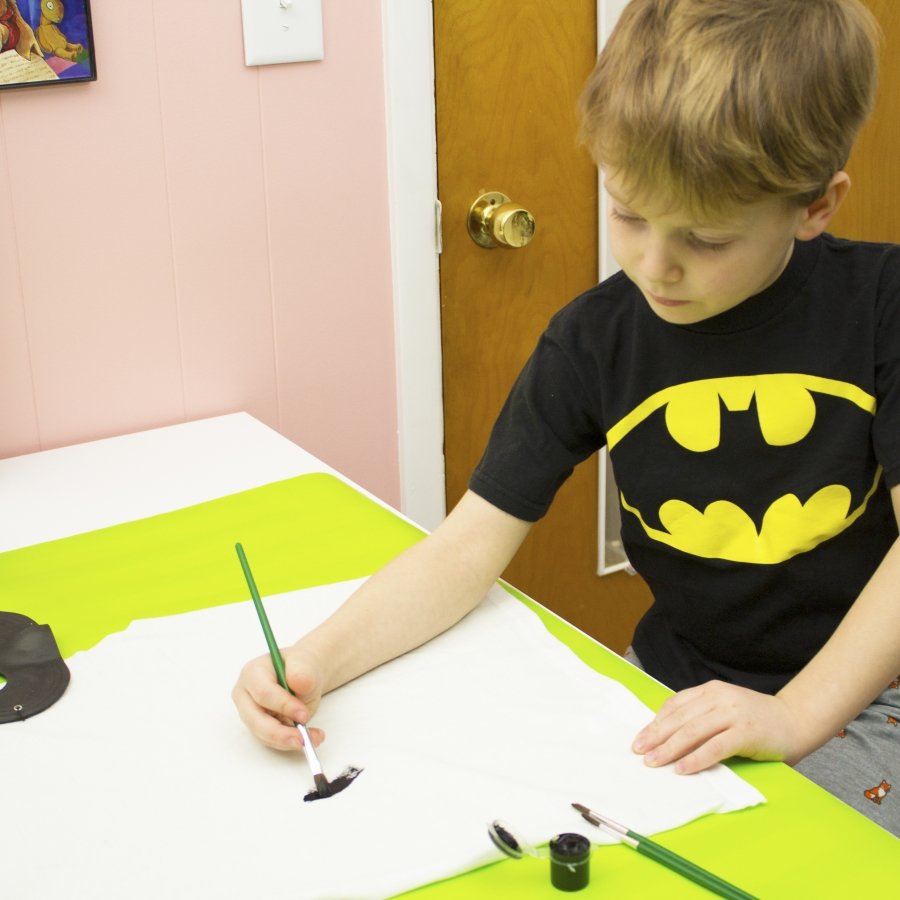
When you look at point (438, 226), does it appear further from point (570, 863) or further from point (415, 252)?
point (570, 863)

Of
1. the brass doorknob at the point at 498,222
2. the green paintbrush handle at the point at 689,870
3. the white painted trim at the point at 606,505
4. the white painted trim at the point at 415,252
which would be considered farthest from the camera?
the white painted trim at the point at 606,505

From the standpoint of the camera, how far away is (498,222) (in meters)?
1.60

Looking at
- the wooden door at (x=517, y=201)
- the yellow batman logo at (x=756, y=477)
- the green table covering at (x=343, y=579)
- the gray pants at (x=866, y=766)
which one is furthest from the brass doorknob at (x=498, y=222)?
the gray pants at (x=866, y=766)

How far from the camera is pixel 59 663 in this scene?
916 millimetres

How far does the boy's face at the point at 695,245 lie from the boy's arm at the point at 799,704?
8.8 inches

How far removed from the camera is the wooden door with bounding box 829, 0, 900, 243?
75.8 inches

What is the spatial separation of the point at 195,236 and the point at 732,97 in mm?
806

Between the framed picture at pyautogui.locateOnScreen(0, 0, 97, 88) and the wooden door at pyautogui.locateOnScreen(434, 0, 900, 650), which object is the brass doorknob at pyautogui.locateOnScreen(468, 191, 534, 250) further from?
the framed picture at pyautogui.locateOnScreen(0, 0, 97, 88)

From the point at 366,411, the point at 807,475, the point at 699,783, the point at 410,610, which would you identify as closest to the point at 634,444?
the point at 807,475

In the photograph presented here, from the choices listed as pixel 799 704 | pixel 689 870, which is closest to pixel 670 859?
pixel 689 870

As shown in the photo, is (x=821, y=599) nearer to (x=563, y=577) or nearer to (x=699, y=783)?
(x=699, y=783)

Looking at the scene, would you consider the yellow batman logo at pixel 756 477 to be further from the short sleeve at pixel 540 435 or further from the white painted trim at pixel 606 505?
the white painted trim at pixel 606 505

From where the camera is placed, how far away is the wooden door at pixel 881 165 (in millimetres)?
1926

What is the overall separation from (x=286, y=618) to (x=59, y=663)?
18cm
